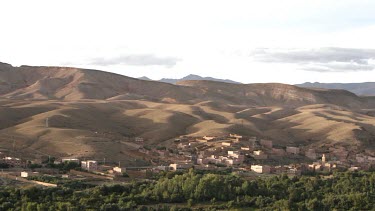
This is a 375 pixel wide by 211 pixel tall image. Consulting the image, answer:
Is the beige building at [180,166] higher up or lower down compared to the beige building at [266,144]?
lower down

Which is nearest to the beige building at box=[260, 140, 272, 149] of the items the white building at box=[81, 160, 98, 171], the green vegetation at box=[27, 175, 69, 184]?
the white building at box=[81, 160, 98, 171]

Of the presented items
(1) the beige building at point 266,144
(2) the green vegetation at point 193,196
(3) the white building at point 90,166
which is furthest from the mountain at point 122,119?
(2) the green vegetation at point 193,196

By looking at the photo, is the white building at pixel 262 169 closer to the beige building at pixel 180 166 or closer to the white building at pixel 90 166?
the beige building at pixel 180 166

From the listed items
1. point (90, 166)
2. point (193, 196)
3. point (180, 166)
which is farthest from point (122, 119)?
point (193, 196)

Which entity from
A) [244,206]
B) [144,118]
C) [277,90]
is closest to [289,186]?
[244,206]

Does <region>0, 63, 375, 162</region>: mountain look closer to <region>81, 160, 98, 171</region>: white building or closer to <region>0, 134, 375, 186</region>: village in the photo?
<region>0, 134, 375, 186</region>: village

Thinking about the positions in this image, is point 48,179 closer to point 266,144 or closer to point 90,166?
point 90,166
